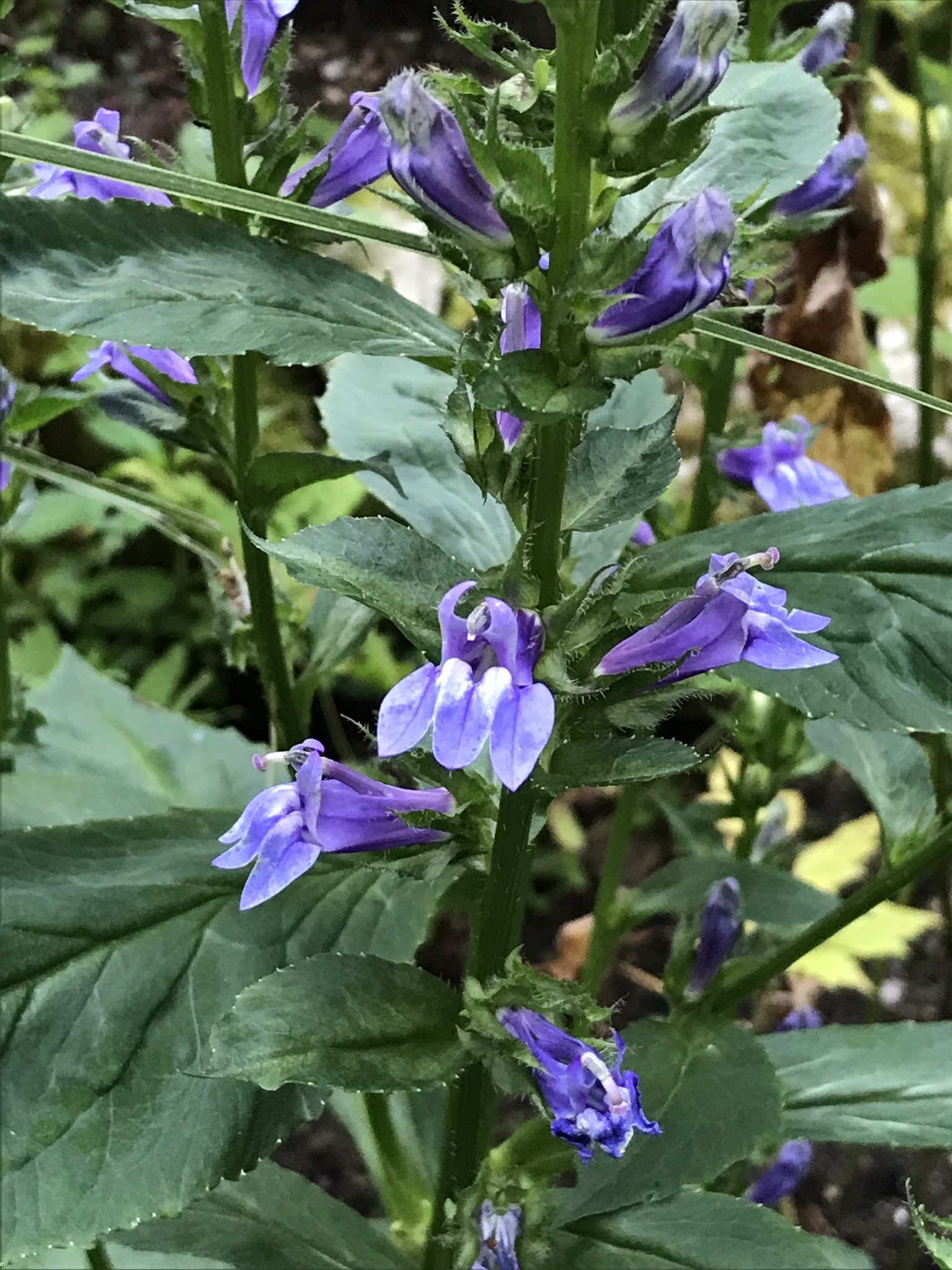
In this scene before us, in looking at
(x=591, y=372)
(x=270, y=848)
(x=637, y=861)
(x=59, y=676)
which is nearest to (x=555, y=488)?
(x=591, y=372)

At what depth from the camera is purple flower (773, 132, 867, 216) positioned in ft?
2.05

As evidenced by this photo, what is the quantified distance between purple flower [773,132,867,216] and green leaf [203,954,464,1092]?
472 mm

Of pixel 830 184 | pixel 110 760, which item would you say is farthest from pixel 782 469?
pixel 110 760

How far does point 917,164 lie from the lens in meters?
1.33

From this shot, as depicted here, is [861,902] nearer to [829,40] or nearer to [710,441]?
[710,441]

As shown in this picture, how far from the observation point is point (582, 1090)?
1.26 ft

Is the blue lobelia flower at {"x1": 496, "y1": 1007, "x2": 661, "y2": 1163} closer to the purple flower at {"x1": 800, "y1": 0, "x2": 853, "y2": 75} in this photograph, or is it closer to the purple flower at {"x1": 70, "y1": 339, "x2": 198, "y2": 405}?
the purple flower at {"x1": 70, "y1": 339, "x2": 198, "y2": 405}

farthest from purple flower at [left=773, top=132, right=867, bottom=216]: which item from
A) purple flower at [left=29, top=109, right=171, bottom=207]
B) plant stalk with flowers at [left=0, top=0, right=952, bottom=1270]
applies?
purple flower at [left=29, top=109, right=171, bottom=207]

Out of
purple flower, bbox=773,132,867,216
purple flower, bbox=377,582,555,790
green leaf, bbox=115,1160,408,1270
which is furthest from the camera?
purple flower, bbox=773,132,867,216

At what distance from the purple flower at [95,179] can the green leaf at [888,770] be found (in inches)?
17.9

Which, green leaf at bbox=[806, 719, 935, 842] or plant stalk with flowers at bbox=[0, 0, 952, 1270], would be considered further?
green leaf at bbox=[806, 719, 935, 842]

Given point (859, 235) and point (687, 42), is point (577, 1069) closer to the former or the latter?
point (687, 42)

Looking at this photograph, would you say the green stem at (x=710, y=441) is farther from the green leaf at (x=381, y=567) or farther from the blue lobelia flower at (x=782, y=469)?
the green leaf at (x=381, y=567)

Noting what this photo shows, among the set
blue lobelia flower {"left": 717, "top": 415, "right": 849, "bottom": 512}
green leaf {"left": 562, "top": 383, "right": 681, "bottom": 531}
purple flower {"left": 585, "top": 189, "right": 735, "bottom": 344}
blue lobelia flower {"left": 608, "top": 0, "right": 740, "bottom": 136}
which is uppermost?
blue lobelia flower {"left": 608, "top": 0, "right": 740, "bottom": 136}
